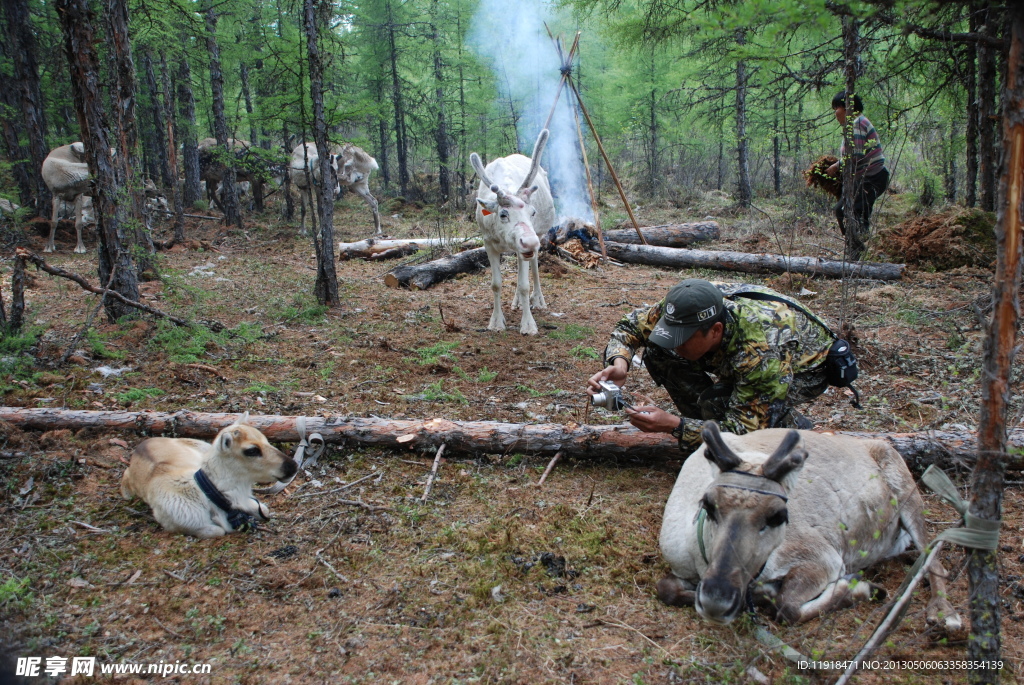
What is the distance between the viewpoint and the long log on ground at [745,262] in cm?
1074

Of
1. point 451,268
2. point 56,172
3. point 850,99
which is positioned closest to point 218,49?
point 56,172

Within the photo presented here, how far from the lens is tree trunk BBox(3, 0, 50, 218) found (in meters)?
14.4

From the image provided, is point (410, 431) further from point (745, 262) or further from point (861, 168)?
point (745, 262)

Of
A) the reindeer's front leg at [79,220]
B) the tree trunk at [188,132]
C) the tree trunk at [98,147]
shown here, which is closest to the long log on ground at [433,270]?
the tree trunk at [98,147]

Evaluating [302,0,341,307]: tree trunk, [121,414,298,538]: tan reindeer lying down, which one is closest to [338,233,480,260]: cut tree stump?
[302,0,341,307]: tree trunk

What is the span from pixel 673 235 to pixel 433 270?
661 centimetres

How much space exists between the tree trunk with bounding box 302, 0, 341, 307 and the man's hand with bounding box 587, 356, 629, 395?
6.09 meters

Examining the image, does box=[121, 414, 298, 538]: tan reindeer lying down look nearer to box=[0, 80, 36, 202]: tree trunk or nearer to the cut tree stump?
the cut tree stump

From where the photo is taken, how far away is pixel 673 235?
15586 mm

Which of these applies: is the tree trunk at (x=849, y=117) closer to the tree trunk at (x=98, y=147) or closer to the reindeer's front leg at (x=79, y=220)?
the tree trunk at (x=98, y=147)

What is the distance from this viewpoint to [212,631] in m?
3.23

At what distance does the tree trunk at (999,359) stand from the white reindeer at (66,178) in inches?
643

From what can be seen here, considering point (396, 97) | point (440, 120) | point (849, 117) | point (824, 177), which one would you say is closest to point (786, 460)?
point (849, 117)

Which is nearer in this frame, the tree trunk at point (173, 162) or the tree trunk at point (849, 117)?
the tree trunk at point (849, 117)
